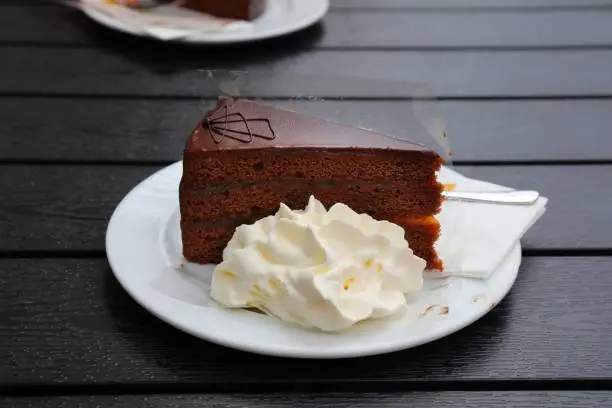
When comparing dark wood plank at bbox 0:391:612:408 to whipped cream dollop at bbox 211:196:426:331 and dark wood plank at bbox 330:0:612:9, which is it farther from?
dark wood plank at bbox 330:0:612:9

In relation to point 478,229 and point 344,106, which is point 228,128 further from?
point 478,229

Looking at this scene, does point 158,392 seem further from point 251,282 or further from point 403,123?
point 403,123

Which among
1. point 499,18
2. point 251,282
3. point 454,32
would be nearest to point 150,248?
point 251,282

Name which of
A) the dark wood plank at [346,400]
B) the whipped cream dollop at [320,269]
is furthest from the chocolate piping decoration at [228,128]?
the dark wood plank at [346,400]

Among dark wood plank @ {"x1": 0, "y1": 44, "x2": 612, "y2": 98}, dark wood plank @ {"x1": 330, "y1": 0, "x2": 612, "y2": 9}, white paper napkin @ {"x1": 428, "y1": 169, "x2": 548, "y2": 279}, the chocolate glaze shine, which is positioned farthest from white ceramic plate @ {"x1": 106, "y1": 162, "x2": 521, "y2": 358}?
dark wood plank @ {"x1": 330, "y1": 0, "x2": 612, "y2": 9}

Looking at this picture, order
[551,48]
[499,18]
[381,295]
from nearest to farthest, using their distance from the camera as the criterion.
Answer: [381,295], [551,48], [499,18]
